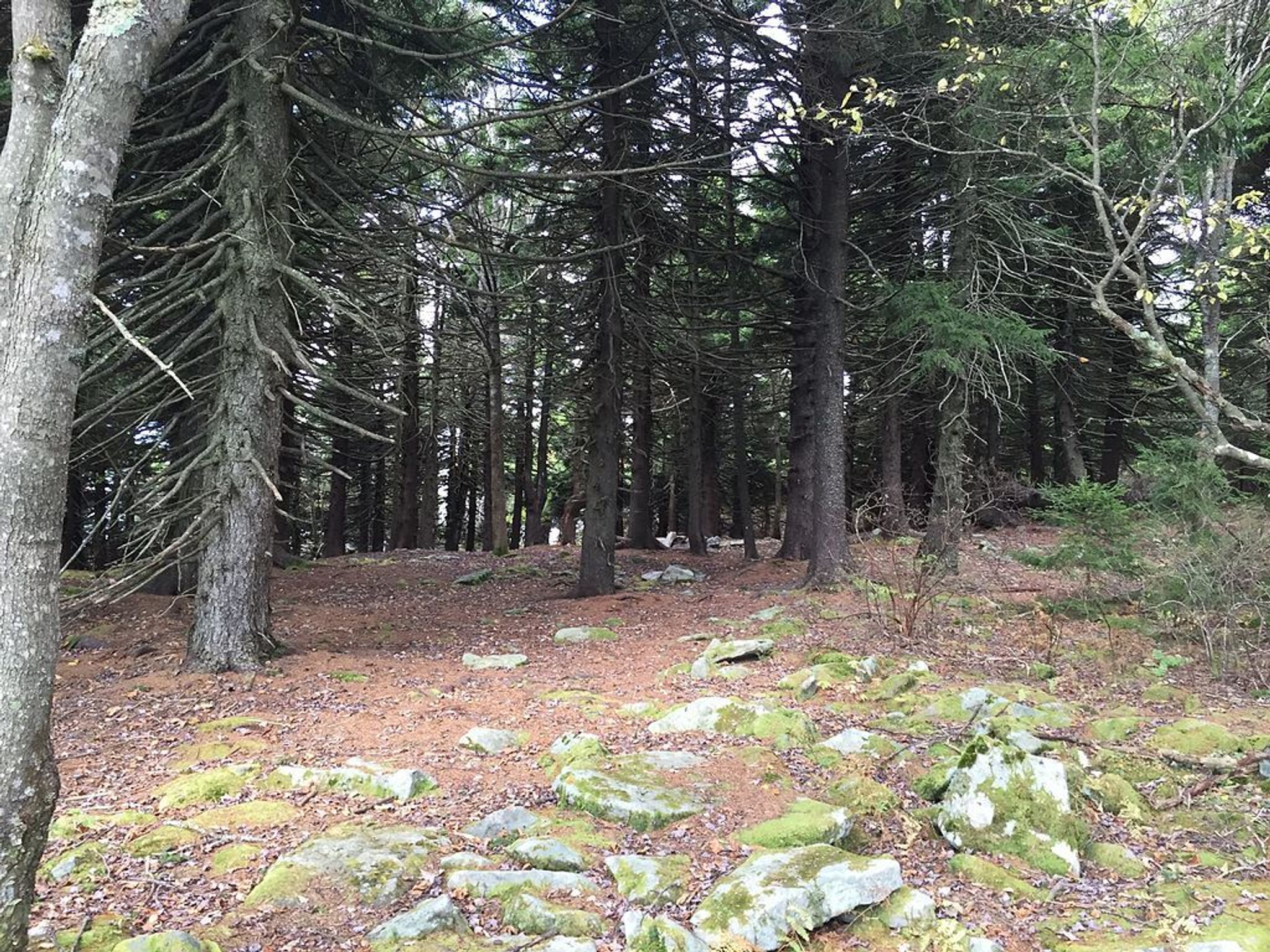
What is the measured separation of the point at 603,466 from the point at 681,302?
3.53 metres

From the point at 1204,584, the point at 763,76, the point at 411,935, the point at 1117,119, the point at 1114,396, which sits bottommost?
the point at 411,935

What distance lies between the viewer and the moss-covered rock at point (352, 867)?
11.2 ft

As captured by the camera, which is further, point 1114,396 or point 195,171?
point 1114,396

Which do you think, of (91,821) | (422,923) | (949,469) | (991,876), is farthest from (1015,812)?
(949,469)

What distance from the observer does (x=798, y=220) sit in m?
12.5

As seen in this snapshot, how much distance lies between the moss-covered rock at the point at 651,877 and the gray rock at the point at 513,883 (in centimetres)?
14

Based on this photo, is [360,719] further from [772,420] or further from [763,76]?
[772,420]

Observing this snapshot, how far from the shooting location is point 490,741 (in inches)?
218

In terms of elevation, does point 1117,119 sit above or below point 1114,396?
above

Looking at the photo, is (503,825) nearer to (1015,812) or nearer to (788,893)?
(788,893)

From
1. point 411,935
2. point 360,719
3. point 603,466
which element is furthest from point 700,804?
point 603,466

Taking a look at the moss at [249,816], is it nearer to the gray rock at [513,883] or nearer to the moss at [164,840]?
the moss at [164,840]

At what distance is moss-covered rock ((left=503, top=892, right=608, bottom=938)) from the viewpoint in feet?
10.7

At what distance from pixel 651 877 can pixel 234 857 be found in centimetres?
205
